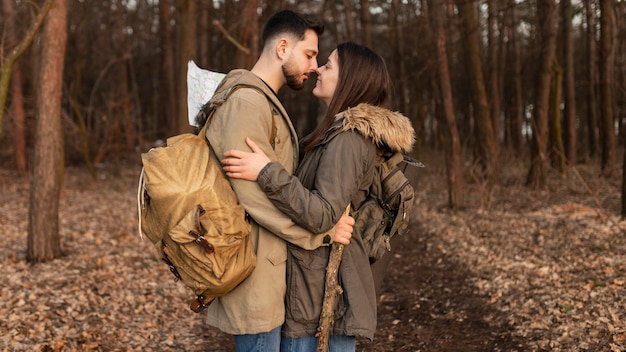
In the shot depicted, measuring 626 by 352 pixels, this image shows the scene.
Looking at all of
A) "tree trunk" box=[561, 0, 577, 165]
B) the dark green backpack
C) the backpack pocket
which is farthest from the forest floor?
"tree trunk" box=[561, 0, 577, 165]

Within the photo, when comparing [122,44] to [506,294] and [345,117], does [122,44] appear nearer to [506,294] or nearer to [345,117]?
[506,294]

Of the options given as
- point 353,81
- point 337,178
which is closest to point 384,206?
point 337,178

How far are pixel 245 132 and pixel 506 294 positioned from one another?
4633mm

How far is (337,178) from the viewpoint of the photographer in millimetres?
2305

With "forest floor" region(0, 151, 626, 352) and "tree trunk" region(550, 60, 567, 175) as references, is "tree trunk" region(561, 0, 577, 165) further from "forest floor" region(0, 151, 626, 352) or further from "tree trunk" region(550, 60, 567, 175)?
"forest floor" region(0, 151, 626, 352)

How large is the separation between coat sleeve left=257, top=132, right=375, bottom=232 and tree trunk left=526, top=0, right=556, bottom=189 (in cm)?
1055

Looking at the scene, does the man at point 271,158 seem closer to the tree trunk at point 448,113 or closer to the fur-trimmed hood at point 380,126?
the fur-trimmed hood at point 380,126

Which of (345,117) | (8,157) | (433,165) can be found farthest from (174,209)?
(433,165)

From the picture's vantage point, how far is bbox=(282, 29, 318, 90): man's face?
2520mm

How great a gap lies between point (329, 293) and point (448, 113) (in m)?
8.59

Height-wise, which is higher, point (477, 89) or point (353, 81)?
point (477, 89)

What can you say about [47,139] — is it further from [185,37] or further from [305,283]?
[305,283]

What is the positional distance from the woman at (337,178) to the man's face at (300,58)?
0.31 feet

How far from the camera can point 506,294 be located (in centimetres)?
609
